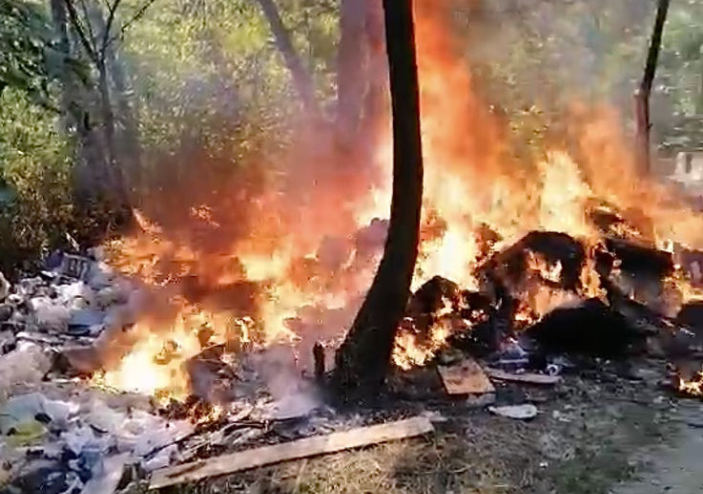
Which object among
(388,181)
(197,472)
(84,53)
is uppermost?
(84,53)

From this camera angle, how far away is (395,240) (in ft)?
16.5

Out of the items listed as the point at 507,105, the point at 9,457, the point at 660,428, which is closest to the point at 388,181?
the point at 507,105

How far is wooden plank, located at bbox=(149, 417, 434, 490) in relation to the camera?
424 cm

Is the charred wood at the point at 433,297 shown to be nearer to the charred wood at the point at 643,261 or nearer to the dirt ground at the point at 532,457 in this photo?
the dirt ground at the point at 532,457

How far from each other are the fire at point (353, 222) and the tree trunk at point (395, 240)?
0.42 metres

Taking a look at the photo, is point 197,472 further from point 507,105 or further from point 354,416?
point 507,105

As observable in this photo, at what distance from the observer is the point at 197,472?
4.25 m

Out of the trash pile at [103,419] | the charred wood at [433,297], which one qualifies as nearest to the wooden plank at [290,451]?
the trash pile at [103,419]

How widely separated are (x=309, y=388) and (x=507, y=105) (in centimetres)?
612

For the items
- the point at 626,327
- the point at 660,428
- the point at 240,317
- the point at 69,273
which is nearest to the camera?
the point at 660,428

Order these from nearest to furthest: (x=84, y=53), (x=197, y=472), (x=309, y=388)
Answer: (x=197, y=472) → (x=309, y=388) → (x=84, y=53)

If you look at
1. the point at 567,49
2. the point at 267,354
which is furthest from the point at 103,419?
the point at 567,49

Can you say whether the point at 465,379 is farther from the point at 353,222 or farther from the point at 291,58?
the point at 291,58

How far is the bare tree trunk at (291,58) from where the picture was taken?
11086 mm
